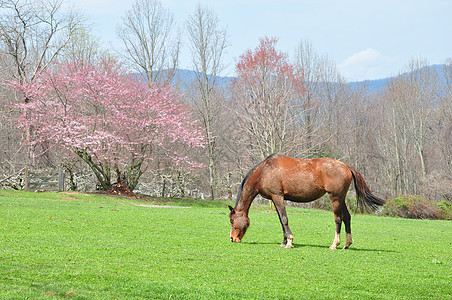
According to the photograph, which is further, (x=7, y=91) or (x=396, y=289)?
(x=7, y=91)

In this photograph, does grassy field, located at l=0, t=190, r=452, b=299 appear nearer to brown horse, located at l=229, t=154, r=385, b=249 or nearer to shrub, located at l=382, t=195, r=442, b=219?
brown horse, located at l=229, t=154, r=385, b=249

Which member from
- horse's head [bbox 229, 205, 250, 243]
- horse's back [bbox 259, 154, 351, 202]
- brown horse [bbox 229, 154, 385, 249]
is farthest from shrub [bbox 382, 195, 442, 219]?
horse's head [bbox 229, 205, 250, 243]

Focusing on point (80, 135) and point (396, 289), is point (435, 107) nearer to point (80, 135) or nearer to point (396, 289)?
point (80, 135)

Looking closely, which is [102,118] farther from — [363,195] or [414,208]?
[414,208]

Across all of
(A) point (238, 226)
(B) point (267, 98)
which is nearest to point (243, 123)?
(B) point (267, 98)

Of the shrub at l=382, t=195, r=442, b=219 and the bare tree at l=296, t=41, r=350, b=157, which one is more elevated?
the bare tree at l=296, t=41, r=350, b=157

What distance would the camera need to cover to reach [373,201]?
12.0 m

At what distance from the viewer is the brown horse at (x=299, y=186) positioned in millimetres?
11578

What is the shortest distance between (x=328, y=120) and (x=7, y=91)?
121 ft

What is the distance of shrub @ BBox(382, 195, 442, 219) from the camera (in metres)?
35.8

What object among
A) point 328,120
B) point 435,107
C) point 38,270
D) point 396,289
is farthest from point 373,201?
point 435,107

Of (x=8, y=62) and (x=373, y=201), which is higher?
(x=8, y=62)

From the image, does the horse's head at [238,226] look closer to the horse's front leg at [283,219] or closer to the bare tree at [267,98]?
the horse's front leg at [283,219]

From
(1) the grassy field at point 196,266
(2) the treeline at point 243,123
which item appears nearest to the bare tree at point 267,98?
(2) the treeline at point 243,123
